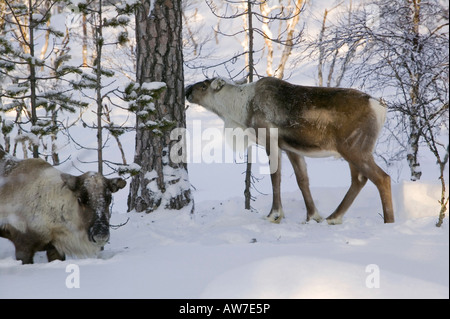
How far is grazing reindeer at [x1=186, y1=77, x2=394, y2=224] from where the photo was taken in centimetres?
638

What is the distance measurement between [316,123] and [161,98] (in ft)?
6.82

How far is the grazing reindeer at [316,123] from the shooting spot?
638 centimetres

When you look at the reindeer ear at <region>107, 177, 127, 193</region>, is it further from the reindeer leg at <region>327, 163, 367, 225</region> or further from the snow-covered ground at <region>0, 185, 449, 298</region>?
the reindeer leg at <region>327, 163, 367, 225</region>

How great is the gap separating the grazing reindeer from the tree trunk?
2.64 ft

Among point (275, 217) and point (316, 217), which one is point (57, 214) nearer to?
point (275, 217)

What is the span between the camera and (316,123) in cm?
655

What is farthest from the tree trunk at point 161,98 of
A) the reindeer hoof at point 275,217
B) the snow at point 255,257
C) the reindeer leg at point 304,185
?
the reindeer leg at point 304,185

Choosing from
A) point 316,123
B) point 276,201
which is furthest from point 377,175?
point 276,201

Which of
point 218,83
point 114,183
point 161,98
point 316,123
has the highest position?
point 218,83

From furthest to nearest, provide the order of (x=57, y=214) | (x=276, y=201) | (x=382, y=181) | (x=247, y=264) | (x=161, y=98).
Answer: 1. (x=161, y=98)
2. (x=276, y=201)
3. (x=382, y=181)
4. (x=57, y=214)
5. (x=247, y=264)

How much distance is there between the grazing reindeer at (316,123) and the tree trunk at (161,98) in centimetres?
81

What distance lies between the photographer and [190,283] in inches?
156

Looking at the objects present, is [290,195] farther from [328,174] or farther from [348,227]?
[328,174]

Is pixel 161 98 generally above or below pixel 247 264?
above
